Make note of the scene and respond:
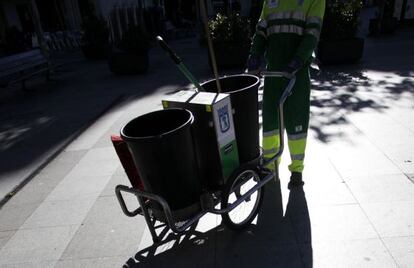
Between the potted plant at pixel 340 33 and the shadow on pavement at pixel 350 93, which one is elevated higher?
the potted plant at pixel 340 33

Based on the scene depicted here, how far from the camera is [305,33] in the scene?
2949 mm

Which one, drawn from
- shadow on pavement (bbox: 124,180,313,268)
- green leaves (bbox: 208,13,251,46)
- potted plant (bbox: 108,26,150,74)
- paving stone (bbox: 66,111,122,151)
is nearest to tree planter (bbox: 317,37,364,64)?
green leaves (bbox: 208,13,251,46)

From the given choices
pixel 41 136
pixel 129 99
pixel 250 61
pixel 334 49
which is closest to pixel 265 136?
pixel 250 61

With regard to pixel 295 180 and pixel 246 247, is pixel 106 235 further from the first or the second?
pixel 295 180

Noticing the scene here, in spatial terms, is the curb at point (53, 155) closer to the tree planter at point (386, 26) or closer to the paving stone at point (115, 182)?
the paving stone at point (115, 182)

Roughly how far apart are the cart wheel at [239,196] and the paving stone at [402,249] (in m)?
0.98

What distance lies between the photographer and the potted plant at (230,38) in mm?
8352

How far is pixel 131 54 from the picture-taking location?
362 inches

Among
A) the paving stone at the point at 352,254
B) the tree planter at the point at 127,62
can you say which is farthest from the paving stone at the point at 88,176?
the tree planter at the point at 127,62

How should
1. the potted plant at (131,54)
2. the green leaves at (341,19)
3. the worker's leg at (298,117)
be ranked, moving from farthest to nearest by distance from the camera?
the potted plant at (131,54) < the green leaves at (341,19) < the worker's leg at (298,117)

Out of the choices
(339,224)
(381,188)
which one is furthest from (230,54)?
(339,224)

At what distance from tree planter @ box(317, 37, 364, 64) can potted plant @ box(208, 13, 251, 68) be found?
174 cm

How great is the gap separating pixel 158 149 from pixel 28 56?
8.11 meters

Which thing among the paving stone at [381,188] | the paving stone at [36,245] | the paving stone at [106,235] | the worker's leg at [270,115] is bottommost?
the paving stone at [36,245]
